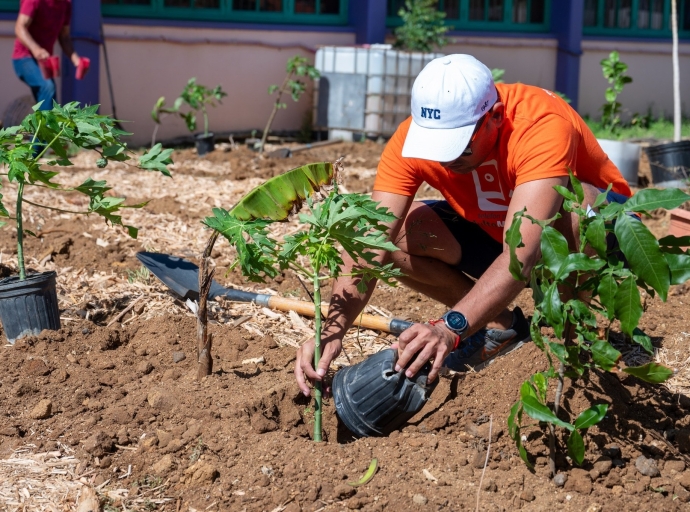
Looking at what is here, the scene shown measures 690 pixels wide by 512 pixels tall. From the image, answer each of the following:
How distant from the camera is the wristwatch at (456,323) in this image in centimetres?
285

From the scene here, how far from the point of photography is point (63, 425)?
311 cm

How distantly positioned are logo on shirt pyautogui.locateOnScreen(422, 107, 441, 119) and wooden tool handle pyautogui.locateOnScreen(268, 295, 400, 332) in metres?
1.32

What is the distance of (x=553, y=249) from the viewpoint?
2354mm

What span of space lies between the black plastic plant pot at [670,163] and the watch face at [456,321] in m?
5.14

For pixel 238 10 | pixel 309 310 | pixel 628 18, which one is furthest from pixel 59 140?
pixel 628 18

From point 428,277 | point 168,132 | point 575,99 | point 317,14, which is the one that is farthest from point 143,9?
point 428,277

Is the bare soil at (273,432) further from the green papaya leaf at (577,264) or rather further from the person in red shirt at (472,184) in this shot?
the green papaya leaf at (577,264)

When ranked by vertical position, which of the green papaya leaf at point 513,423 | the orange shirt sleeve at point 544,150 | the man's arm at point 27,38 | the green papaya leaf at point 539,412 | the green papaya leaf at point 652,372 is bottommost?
the green papaya leaf at point 513,423

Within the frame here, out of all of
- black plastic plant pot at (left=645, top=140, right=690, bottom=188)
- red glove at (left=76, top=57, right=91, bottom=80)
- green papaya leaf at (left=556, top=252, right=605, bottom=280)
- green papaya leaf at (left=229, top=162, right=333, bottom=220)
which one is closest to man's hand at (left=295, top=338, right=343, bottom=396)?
green papaya leaf at (left=229, top=162, right=333, bottom=220)

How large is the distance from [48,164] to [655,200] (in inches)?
97.9

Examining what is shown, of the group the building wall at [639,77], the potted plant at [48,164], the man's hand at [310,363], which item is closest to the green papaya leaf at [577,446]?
the man's hand at [310,363]

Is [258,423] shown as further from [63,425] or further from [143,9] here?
[143,9]

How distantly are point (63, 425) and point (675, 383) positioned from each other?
2.46m

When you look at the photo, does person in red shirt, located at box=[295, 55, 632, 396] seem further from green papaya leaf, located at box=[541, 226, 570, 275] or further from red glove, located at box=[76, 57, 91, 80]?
red glove, located at box=[76, 57, 91, 80]
